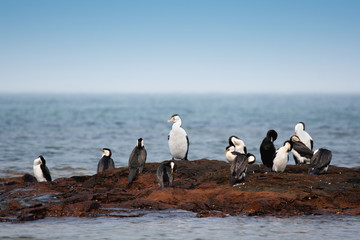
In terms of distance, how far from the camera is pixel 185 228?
9531 millimetres

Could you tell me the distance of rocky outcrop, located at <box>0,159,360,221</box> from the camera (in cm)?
1076

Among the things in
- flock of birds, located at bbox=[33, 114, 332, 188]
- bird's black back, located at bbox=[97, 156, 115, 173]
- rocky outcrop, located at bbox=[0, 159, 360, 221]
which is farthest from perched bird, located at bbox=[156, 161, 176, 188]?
bird's black back, located at bbox=[97, 156, 115, 173]

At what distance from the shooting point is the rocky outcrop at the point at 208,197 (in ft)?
35.3

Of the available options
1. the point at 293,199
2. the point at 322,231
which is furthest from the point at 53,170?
the point at 322,231

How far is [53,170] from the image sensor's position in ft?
63.8

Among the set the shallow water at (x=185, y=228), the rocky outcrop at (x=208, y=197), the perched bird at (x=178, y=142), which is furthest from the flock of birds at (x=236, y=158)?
the shallow water at (x=185, y=228)

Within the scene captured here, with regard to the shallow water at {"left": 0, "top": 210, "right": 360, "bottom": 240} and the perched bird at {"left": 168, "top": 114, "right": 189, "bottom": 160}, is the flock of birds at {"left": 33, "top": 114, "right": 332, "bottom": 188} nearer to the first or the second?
the perched bird at {"left": 168, "top": 114, "right": 189, "bottom": 160}

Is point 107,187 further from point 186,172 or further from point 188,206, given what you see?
point 188,206

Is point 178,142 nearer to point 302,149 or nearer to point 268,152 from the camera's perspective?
point 268,152

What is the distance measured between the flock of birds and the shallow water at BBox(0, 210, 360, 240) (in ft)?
6.91

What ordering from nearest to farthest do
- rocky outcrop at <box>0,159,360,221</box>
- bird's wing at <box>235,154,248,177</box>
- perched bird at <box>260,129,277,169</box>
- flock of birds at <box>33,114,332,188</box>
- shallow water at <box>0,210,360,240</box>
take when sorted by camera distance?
shallow water at <box>0,210,360,240</box> → rocky outcrop at <box>0,159,360,221</box> → bird's wing at <box>235,154,248,177</box> → flock of birds at <box>33,114,332,188</box> → perched bird at <box>260,129,277,169</box>

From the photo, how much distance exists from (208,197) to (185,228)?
2125mm

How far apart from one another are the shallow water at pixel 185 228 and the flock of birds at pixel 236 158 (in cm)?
211

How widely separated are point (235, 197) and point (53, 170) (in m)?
Result: 9.94
